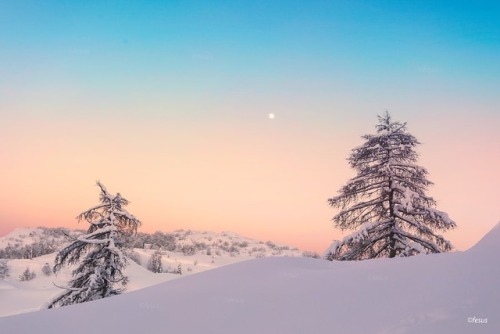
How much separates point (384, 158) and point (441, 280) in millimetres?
12505

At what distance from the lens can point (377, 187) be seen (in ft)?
55.0

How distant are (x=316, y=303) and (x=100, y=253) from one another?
1482cm

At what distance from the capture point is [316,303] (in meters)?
4.96

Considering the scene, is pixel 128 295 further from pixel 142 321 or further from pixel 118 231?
pixel 118 231

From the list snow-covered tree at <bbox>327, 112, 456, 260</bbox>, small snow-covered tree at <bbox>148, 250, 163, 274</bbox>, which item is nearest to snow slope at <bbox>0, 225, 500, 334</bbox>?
snow-covered tree at <bbox>327, 112, 456, 260</bbox>

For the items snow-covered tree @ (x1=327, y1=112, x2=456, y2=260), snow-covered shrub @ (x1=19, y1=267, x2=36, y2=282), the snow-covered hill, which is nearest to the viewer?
snow-covered tree @ (x1=327, y1=112, x2=456, y2=260)

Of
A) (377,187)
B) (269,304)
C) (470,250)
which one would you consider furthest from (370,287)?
(377,187)

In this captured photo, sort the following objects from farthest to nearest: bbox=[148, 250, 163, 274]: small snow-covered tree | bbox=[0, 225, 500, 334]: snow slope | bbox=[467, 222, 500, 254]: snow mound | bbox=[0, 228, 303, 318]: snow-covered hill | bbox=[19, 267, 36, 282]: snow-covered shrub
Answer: bbox=[148, 250, 163, 274]: small snow-covered tree, bbox=[19, 267, 36, 282]: snow-covered shrub, bbox=[0, 228, 303, 318]: snow-covered hill, bbox=[467, 222, 500, 254]: snow mound, bbox=[0, 225, 500, 334]: snow slope

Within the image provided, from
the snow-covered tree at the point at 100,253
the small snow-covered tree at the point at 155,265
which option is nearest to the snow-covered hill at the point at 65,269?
the small snow-covered tree at the point at 155,265

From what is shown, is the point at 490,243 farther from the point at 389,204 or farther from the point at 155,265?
the point at 155,265

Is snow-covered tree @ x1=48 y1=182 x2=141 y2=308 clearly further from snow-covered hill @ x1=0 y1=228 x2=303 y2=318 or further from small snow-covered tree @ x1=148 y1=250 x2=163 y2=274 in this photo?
small snow-covered tree @ x1=148 y1=250 x2=163 y2=274

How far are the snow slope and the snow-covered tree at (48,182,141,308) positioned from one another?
11.5m

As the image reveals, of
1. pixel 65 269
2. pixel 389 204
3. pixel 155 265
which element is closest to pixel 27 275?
pixel 65 269

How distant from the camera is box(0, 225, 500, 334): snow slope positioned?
4.04 metres
